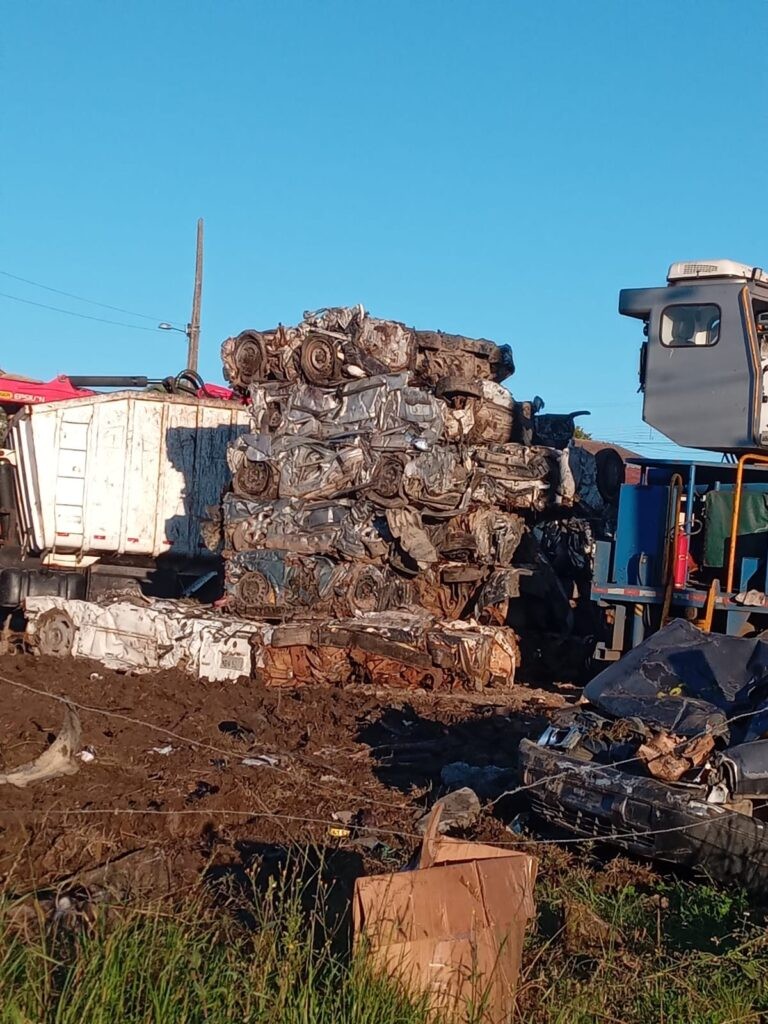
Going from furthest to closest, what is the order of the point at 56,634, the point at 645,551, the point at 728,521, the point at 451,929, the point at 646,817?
the point at 56,634 < the point at 645,551 < the point at 728,521 < the point at 646,817 < the point at 451,929

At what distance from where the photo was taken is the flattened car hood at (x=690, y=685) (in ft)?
22.1

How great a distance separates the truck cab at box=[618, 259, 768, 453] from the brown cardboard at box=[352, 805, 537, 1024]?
922 centimetres

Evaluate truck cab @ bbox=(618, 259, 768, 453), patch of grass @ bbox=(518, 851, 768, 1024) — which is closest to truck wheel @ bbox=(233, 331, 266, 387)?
truck cab @ bbox=(618, 259, 768, 453)

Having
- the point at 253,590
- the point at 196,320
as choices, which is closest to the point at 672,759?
the point at 253,590

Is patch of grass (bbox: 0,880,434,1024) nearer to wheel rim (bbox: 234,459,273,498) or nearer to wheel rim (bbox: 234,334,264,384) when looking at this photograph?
wheel rim (bbox: 234,459,273,498)

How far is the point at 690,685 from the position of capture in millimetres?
7285

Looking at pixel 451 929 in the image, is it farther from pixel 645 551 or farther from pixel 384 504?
pixel 384 504

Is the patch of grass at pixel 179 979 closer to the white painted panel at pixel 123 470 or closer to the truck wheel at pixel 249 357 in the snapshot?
the truck wheel at pixel 249 357

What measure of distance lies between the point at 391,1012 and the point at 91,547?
42.8 ft

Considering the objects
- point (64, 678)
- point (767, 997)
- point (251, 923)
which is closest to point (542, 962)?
point (767, 997)

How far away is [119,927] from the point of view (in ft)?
14.2

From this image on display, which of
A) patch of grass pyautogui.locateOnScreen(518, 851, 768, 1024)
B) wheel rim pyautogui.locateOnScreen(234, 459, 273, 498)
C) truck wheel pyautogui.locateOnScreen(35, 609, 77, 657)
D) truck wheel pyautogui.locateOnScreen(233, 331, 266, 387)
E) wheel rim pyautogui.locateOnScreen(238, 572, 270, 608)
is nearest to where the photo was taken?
patch of grass pyautogui.locateOnScreen(518, 851, 768, 1024)

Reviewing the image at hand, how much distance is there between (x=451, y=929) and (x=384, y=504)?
8.94m

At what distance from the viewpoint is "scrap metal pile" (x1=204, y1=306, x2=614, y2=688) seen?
1282 centimetres
